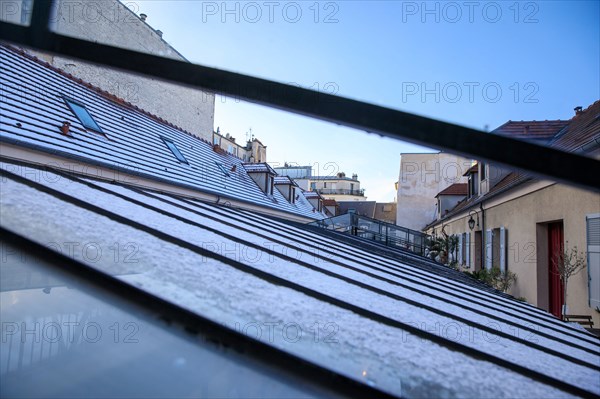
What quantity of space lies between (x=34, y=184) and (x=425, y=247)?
1232 cm

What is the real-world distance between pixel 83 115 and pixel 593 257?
9.00 metres

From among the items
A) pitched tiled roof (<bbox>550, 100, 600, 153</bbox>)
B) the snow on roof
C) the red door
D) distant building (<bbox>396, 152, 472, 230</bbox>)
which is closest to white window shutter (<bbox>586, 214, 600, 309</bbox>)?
pitched tiled roof (<bbox>550, 100, 600, 153</bbox>)

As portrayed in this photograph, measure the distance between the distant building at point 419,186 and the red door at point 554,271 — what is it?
22257 mm

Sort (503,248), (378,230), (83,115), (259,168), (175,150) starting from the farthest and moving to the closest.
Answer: (259,168), (378,230), (503,248), (175,150), (83,115)

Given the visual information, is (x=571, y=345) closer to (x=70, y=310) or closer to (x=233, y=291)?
(x=233, y=291)

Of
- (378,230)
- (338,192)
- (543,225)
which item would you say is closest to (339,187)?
(338,192)

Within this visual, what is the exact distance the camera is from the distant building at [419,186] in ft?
98.7

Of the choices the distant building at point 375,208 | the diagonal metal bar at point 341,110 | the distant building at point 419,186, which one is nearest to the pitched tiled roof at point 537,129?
the diagonal metal bar at point 341,110

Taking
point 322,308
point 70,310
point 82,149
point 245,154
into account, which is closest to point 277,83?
point 322,308

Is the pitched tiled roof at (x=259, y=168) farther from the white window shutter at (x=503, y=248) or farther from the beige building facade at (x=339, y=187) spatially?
the beige building facade at (x=339, y=187)

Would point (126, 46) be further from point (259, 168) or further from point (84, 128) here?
point (259, 168)

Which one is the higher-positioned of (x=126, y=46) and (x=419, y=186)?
(x=126, y=46)

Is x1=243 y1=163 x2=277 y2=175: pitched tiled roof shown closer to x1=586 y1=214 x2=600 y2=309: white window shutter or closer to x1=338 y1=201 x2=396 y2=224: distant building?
x1=586 y1=214 x2=600 y2=309: white window shutter

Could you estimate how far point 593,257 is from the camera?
6047 millimetres
